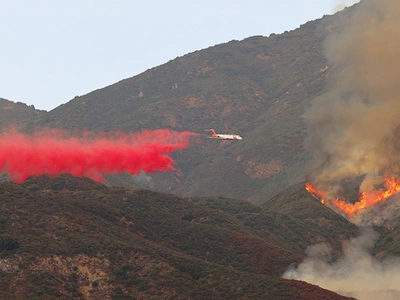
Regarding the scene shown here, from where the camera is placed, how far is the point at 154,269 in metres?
117

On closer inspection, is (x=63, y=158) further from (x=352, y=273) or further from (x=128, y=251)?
(x=352, y=273)

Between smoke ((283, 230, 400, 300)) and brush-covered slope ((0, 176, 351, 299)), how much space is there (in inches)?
152

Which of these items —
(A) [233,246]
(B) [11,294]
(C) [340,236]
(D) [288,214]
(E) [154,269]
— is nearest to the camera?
(B) [11,294]

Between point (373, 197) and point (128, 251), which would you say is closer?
point (128, 251)

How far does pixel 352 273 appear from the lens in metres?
144

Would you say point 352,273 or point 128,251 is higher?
point 128,251

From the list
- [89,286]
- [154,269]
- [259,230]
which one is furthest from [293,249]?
[89,286]

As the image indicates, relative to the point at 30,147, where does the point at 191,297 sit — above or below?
below

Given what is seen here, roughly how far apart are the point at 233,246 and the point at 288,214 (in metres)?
51.5

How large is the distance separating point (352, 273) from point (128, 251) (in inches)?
1815

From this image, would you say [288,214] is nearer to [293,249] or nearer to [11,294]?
[293,249]

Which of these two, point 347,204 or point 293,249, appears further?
point 347,204

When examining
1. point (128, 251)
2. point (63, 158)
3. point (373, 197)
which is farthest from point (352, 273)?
point (63, 158)

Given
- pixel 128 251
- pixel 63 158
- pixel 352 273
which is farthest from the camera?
pixel 63 158
